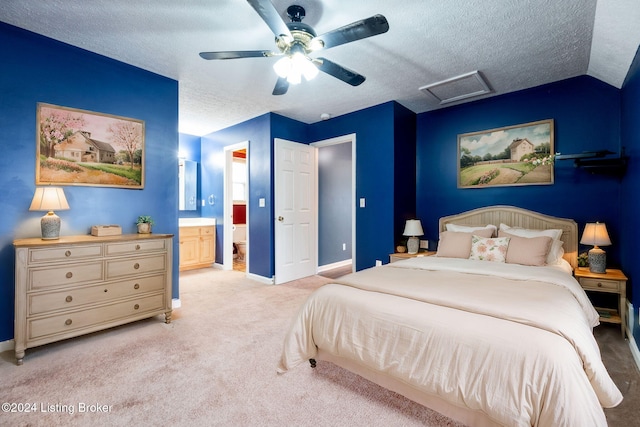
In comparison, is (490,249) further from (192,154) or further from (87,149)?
(192,154)

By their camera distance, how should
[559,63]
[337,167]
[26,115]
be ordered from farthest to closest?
[337,167] → [559,63] → [26,115]

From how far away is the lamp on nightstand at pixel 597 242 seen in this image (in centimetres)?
277

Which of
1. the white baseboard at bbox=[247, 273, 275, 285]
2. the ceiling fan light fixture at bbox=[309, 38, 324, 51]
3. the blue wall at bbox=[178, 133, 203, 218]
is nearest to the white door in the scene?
the white baseboard at bbox=[247, 273, 275, 285]

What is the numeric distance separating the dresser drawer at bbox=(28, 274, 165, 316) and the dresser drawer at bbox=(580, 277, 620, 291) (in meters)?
4.07

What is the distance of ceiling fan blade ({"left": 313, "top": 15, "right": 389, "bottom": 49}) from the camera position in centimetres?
171

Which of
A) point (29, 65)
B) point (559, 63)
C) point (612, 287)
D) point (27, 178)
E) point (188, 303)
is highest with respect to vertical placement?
point (559, 63)

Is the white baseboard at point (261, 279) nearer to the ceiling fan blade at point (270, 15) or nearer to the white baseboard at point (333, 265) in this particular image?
the white baseboard at point (333, 265)

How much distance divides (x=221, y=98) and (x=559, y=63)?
12.7ft

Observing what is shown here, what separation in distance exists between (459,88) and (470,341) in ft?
10.5

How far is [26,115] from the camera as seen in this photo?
2504 mm

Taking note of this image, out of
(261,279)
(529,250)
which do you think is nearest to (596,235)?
(529,250)

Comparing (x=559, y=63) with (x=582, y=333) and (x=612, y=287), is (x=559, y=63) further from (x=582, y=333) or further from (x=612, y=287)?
(x=582, y=333)

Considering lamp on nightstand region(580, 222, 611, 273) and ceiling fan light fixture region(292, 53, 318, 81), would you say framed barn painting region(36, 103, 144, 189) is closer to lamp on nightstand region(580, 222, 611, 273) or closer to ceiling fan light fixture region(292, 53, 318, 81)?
ceiling fan light fixture region(292, 53, 318, 81)

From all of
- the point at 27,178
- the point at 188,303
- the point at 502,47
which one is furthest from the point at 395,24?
the point at 188,303
